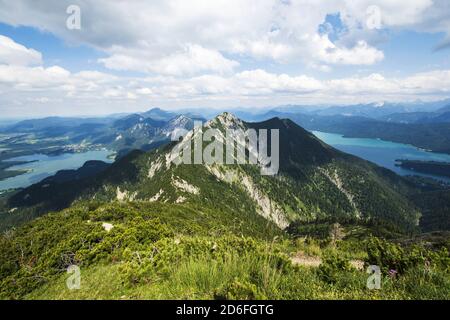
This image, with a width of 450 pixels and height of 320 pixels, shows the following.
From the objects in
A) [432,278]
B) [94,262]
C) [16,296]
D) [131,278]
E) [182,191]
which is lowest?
[182,191]

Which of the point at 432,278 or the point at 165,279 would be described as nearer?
the point at 432,278
